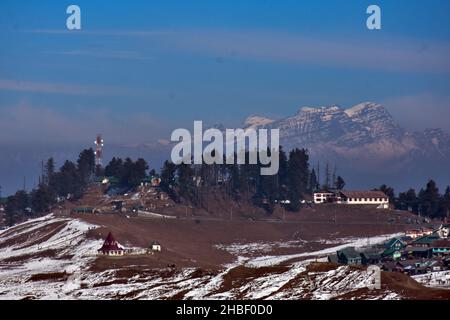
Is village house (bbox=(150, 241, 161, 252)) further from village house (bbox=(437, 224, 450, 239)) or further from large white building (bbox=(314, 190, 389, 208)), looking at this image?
large white building (bbox=(314, 190, 389, 208))

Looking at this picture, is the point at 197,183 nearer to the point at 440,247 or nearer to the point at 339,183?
the point at 339,183

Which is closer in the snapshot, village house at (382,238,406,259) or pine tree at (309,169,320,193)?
village house at (382,238,406,259)

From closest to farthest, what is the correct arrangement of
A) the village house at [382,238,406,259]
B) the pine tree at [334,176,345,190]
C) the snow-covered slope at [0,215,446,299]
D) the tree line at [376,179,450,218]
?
the snow-covered slope at [0,215,446,299], the village house at [382,238,406,259], the tree line at [376,179,450,218], the pine tree at [334,176,345,190]

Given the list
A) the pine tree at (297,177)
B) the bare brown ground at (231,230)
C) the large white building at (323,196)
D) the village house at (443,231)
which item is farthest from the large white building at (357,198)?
the village house at (443,231)

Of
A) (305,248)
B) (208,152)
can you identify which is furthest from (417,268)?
(208,152)

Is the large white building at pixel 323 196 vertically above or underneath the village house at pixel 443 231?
above

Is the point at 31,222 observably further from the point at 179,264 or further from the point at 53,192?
the point at 179,264

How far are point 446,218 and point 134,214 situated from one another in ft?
128

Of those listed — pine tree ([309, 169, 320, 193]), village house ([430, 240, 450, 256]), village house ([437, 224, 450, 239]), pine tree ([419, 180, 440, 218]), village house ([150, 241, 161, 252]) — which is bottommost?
village house ([430, 240, 450, 256])

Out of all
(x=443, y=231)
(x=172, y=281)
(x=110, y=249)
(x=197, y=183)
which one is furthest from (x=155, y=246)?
(x=197, y=183)

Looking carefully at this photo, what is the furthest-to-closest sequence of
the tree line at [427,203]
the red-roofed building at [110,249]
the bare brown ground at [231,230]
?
1. the tree line at [427,203]
2. the bare brown ground at [231,230]
3. the red-roofed building at [110,249]

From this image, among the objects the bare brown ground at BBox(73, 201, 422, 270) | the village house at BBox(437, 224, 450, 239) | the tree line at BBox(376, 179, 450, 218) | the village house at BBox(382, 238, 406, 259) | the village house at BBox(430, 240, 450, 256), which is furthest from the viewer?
the tree line at BBox(376, 179, 450, 218)

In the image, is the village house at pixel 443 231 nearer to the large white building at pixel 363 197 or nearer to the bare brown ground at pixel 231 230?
the bare brown ground at pixel 231 230

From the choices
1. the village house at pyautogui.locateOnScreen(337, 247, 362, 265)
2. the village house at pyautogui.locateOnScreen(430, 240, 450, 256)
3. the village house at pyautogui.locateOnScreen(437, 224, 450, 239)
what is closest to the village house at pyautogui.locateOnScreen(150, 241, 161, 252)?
the village house at pyautogui.locateOnScreen(337, 247, 362, 265)
